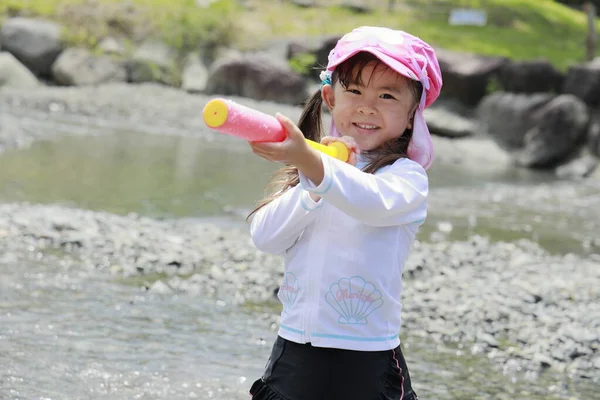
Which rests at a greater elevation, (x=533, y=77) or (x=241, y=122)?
(x=241, y=122)

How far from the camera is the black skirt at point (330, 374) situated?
2254mm

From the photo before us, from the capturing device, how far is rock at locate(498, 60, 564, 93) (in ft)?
60.5

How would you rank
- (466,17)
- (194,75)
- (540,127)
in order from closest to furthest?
(540,127) < (194,75) < (466,17)

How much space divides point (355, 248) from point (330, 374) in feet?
1.07

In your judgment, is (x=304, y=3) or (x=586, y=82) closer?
(x=586, y=82)

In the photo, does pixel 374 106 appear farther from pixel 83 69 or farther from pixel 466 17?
pixel 466 17

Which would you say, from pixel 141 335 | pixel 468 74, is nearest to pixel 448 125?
pixel 468 74

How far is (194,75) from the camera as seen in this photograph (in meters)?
19.5

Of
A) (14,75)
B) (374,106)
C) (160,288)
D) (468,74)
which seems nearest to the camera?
(374,106)

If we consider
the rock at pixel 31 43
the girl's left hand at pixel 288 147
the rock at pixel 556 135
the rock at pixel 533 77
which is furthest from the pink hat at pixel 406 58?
the rock at pixel 31 43

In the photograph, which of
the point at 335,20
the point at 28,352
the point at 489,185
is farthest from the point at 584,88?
the point at 28,352

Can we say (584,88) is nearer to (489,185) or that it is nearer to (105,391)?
(489,185)

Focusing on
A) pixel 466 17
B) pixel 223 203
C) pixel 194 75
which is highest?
pixel 223 203

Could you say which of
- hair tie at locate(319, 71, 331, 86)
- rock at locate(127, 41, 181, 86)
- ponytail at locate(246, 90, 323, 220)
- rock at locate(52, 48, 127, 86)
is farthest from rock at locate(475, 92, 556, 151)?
hair tie at locate(319, 71, 331, 86)
